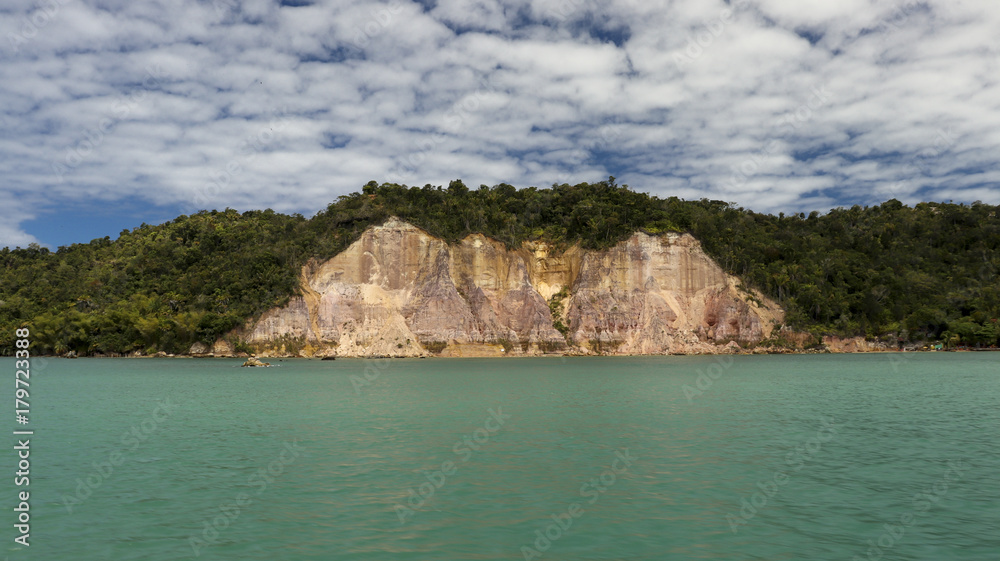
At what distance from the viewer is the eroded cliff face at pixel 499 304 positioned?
78.7 metres

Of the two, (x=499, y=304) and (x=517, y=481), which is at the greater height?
(x=499, y=304)

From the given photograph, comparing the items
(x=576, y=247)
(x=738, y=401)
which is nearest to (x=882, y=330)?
(x=576, y=247)

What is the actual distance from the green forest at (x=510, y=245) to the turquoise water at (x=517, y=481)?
5901 cm

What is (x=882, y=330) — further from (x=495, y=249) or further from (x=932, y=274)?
(x=495, y=249)

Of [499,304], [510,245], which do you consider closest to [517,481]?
[499,304]

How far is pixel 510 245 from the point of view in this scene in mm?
85188

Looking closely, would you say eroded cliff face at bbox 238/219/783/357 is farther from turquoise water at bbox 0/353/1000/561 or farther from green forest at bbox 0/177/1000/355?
turquoise water at bbox 0/353/1000/561

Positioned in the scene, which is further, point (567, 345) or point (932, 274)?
point (932, 274)

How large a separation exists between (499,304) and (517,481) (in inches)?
2741

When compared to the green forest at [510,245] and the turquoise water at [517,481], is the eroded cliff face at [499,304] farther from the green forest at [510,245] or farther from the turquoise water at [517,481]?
the turquoise water at [517,481]

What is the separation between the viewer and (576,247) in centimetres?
8675

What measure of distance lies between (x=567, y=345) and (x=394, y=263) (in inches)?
982

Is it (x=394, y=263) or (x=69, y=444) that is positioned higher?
(x=394, y=263)

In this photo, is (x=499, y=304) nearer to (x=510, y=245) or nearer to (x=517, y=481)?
(x=510, y=245)
